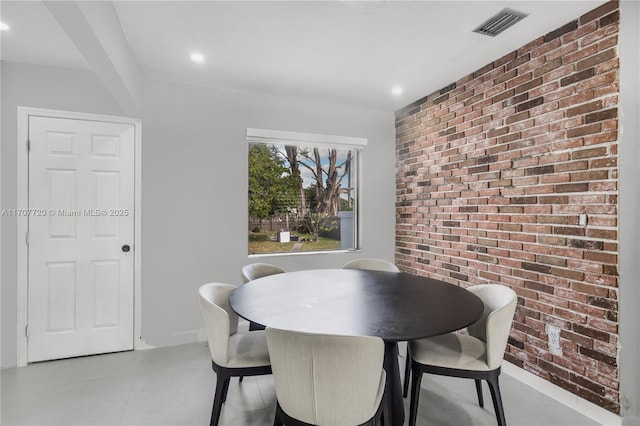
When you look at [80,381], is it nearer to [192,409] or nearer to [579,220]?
[192,409]

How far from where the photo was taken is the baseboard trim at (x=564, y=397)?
76.9 inches

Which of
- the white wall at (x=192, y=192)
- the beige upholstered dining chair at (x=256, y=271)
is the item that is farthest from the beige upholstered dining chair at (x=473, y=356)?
the white wall at (x=192, y=192)

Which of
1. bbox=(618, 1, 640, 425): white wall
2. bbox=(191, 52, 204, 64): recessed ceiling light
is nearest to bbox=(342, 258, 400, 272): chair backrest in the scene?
bbox=(618, 1, 640, 425): white wall

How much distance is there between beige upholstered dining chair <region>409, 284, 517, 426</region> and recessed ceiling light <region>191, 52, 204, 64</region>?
2.64m

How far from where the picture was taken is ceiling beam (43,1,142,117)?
1.45 metres

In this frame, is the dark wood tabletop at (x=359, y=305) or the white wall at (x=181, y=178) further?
the white wall at (x=181, y=178)

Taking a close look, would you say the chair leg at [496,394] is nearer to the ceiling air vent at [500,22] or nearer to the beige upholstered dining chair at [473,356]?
the beige upholstered dining chair at [473,356]

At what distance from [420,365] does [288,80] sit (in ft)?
8.67

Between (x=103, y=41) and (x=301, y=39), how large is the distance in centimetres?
126

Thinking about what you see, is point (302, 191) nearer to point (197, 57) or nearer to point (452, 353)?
point (197, 57)

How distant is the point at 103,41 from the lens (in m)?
1.74

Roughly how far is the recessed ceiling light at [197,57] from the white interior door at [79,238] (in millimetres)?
944

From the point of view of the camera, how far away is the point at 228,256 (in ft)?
11.0

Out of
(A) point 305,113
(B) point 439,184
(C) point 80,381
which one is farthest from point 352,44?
(C) point 80,381
